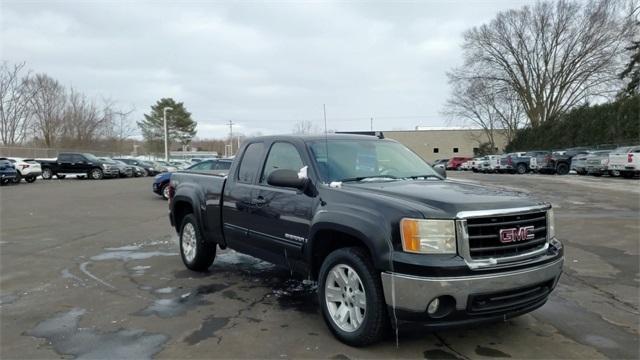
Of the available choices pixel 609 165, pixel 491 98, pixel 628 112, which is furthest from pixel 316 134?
pixel 491 98

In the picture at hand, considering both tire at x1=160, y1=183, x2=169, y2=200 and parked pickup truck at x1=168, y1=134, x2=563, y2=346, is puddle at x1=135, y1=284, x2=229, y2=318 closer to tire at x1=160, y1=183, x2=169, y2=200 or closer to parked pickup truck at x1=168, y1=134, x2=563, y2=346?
parked pickup truck at x1=168, y1=134, x2=563, y2=346

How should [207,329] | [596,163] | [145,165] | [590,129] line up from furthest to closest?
[590,129] < [145,165] < [596,163] < [207,329]

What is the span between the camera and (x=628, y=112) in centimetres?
3944

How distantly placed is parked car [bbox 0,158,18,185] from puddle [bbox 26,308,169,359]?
26684mm

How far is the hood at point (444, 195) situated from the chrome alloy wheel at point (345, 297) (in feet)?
2.37

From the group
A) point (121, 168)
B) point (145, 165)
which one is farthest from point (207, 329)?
point (145, 165)

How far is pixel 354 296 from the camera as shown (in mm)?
4367

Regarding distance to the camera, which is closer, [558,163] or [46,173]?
[46,173]

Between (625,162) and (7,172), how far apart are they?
32.4 meters

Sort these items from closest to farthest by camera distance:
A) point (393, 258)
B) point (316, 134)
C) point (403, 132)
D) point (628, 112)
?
point (393, 258), point (316, 134), point (628, 112), point (403, 132)

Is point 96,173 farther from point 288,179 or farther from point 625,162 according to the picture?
point 288,179

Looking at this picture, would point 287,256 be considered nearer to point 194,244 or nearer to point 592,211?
point 194,244

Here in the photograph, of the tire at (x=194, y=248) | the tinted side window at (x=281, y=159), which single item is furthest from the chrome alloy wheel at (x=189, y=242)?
the tinted side window at (x=281, y=159)

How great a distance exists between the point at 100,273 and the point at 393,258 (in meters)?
4.82
